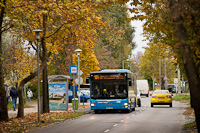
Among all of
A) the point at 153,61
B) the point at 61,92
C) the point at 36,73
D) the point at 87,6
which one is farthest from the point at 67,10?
the point at 153,61

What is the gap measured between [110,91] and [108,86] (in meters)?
0.36


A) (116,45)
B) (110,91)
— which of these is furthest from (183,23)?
(116,45)

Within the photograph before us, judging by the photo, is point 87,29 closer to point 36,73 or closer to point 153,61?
point 36,73

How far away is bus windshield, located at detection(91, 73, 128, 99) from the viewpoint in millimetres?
28078

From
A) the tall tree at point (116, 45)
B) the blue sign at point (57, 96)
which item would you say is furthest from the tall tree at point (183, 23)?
the tall tree at point (116, 45)

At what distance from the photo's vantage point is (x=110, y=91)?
28.1 m

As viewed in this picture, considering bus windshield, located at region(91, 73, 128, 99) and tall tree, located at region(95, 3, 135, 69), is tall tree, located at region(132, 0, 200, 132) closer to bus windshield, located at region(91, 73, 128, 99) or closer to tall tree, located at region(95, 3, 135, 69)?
bus windshield, located at region(91, 73, 128, 99)

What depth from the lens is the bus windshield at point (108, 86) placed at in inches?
1105

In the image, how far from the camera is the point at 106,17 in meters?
49.9

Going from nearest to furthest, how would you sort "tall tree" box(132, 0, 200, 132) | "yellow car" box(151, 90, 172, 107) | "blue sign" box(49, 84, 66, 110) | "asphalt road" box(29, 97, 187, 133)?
"tall tree" box(132, 0, 200, 132) < "asphalt road" box(29, 97, 187, 133) < "blue sign" box(49, 84, 66, 110) < "yellow car" box(151, 90, 172, 107)

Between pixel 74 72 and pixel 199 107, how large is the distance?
1525 cm

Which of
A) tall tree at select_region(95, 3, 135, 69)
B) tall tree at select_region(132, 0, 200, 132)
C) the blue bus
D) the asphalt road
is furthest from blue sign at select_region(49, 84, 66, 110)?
tall tree at select_region(95, 3, 135, 69)

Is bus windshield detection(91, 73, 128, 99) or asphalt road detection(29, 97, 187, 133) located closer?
asphalt road detection(29, 97, 187, 133)

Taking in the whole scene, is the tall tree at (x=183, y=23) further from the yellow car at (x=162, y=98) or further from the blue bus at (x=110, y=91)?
the yellow car at (x=162, y=98)
